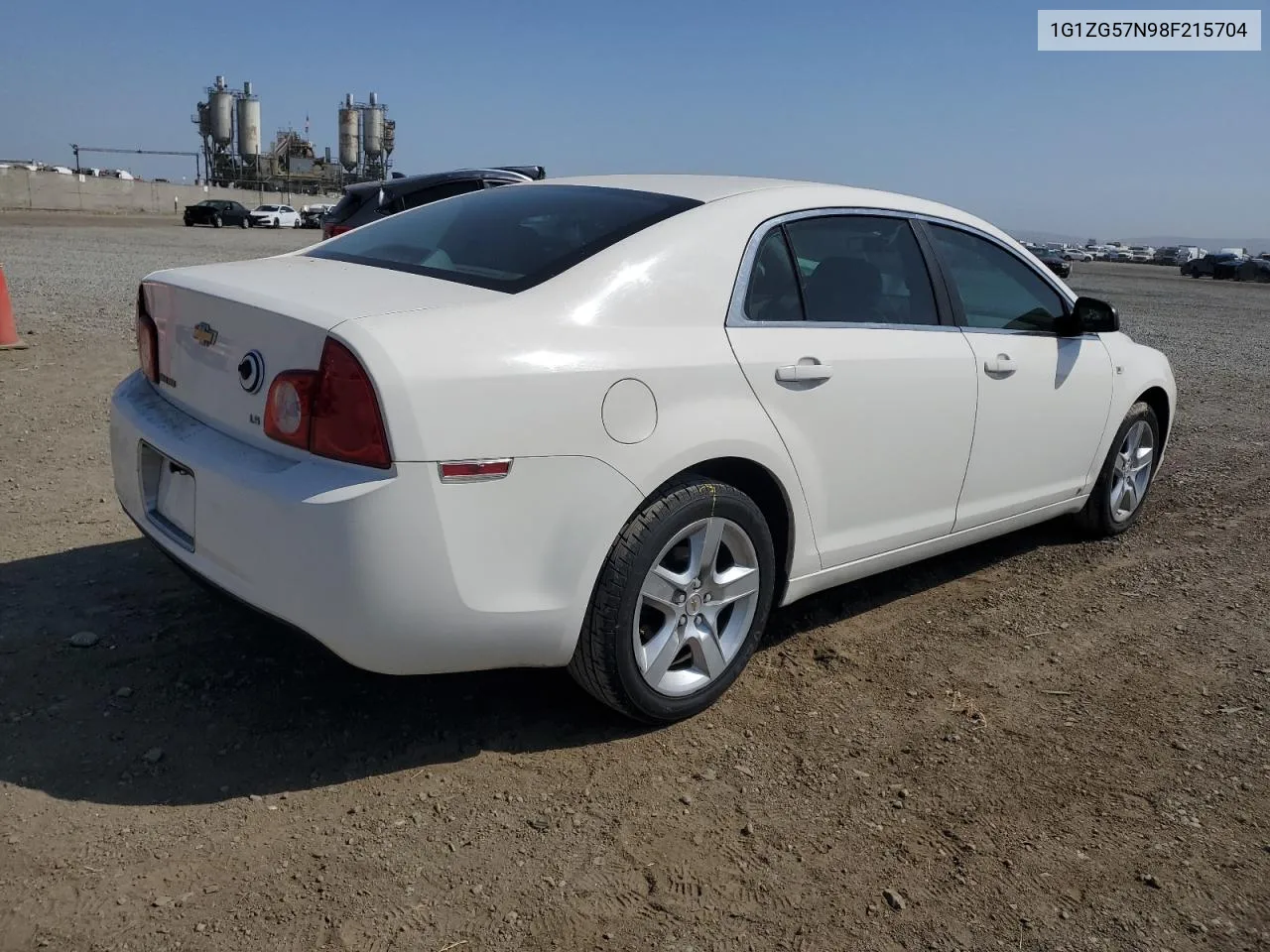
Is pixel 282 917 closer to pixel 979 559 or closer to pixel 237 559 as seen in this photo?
pixel 237 559

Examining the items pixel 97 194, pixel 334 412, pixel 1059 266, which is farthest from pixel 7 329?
pixel 97 194

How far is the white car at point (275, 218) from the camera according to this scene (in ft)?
163

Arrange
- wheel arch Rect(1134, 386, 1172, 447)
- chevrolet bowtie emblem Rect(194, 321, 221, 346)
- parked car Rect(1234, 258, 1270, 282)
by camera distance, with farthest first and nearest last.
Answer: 1. parked car Rect(1234, 258, 1270, 282)
2. wheel arch Rect(1134, 386, 1172, 447)
3. chevrolet bowtie emblem Rect(194, 321, 221, 346)

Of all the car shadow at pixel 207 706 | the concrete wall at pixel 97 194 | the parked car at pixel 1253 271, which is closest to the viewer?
the car shadow at pixel 207 706

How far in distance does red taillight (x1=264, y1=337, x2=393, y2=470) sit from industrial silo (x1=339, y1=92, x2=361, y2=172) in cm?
9805

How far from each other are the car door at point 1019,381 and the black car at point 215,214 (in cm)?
4741

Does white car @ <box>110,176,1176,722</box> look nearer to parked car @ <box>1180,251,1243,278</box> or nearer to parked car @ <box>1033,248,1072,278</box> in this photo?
parked car @ <box>1033,248,1072,278</box>

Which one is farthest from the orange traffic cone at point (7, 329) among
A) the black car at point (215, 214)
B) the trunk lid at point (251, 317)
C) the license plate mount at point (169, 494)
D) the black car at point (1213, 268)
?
the black car at point (1213, 268)

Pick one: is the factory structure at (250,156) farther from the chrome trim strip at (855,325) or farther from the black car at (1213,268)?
the chrome trim strip at (855,325)

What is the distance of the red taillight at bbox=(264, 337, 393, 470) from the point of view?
8.25ft

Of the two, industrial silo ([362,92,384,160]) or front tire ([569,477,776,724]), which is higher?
industrial silo ([362,92,384,160])

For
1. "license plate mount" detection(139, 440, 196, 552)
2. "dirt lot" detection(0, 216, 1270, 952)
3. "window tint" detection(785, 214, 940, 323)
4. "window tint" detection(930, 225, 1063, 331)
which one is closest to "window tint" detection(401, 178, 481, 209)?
"dirt lot" detection(0, 216, 1270, 952)

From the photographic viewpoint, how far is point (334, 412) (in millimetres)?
2561

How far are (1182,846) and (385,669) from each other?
2079 millimetres
